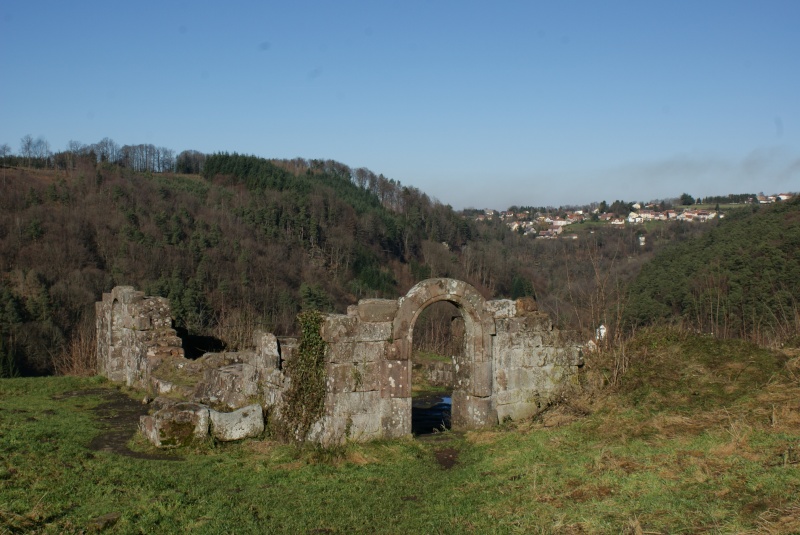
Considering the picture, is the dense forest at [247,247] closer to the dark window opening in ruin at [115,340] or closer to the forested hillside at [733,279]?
the forested hillside at [733,279]

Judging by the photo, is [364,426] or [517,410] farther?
[517,410]

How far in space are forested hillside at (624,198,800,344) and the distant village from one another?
6201 mm

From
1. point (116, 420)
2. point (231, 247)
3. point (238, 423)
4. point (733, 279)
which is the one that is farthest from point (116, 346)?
point (231, 247)

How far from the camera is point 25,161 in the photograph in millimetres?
94250

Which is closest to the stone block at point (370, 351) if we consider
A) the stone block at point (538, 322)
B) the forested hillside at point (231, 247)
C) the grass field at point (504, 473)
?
the grass field at point (504, 473)

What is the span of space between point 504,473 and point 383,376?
273cm

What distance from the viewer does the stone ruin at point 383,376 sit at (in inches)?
413

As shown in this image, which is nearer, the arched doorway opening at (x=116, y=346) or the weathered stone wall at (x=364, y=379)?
the weathered stone wall at (x=364, y=379)

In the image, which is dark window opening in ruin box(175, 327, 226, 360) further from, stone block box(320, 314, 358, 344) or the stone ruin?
stone block box(320, 314, 358, 344)

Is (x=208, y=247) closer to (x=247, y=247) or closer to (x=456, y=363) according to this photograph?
(x=247, y=247)

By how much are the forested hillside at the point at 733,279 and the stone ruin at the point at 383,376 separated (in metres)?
7.37

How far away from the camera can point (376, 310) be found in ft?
35.5

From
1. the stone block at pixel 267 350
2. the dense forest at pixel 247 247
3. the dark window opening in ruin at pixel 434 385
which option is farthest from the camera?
the dense forest at pixel 247 247

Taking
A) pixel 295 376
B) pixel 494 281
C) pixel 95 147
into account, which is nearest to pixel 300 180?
pixel 95 147
